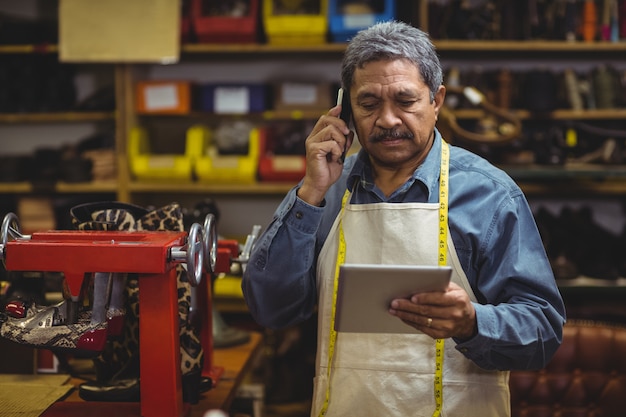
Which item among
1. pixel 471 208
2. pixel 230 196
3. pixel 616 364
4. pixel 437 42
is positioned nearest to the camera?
pixel 471 208

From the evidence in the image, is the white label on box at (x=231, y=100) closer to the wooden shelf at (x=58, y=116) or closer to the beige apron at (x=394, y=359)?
the wooden shelf at (x=58, y=116)

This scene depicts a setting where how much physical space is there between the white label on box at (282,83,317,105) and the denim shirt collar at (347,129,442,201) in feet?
6.93

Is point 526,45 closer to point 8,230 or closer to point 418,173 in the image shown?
point 418,173

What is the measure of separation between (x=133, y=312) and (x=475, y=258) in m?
0.82

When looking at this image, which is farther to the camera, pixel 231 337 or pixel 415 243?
pixel 231 337

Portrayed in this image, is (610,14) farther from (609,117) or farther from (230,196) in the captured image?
(230,196)

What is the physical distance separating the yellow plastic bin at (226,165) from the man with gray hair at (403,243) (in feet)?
6.77

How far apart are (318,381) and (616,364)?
881 millimetres

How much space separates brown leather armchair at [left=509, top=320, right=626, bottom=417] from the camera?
1.89 m

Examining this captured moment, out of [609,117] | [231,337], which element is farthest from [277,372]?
[609,117]

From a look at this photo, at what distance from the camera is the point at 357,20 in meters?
3.54

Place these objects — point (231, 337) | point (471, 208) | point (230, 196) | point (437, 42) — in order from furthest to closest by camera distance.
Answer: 1. point (230, 196)
2. point (437, 42)
3. point (231, 337)
4. point (471, 208)

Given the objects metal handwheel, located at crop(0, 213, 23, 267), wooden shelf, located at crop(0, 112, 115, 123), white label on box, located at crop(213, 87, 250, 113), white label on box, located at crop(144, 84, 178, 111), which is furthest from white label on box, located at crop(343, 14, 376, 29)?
metal handwheel, located at crop(0, 213, 23, 267)

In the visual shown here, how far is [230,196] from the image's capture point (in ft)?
13.7
